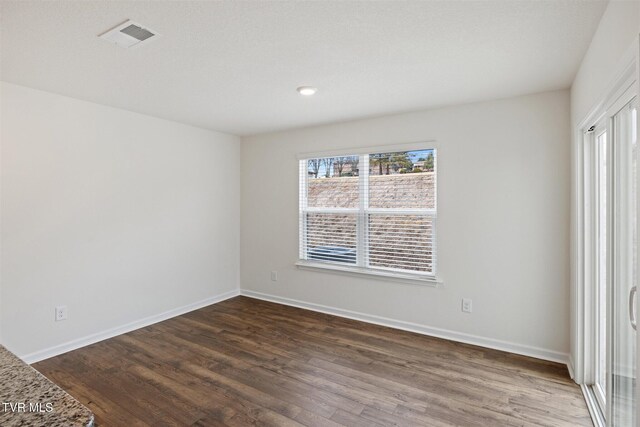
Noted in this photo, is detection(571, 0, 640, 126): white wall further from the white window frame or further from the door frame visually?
the white window frame

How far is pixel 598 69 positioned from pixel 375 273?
265cm

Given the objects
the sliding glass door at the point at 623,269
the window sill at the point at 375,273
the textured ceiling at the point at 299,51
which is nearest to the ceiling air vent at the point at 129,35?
the textured ceiling at the point at 299,51

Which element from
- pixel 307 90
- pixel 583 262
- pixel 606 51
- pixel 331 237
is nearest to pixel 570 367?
pixel 583 262

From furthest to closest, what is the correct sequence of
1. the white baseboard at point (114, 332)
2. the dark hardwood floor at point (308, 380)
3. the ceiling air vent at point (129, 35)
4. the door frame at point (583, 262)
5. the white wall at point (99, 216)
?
the white baseboard at point (114, 332), the white wall at point (99, 216), the door frame at point (583, 262), the dark hardwood floor at point (308, 380), the ceiling air vent at point (129, 35)

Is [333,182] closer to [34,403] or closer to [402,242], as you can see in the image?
[402,242]

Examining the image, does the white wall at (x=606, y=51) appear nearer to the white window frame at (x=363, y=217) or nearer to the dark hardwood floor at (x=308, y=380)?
the white window frame at (x=363, y=217)

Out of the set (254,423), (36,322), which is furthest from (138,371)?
(254,423)

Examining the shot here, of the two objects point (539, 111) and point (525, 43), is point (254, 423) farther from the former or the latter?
point (539, 111)

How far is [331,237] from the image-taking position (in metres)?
4.27

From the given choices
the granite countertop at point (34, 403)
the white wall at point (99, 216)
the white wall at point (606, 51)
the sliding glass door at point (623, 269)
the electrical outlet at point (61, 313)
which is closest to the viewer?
the granite countertop at point (34, 403)

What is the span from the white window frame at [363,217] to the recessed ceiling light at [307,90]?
3.78 feet

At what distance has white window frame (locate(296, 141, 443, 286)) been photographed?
353 cm

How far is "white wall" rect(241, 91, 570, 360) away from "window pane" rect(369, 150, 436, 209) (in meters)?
0.15

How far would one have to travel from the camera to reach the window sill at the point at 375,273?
3540 millimetres
